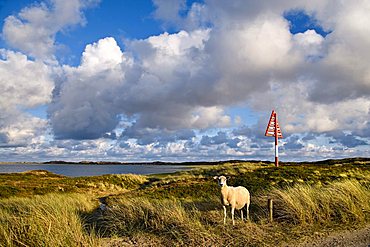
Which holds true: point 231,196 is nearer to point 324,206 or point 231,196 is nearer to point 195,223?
point 195,223

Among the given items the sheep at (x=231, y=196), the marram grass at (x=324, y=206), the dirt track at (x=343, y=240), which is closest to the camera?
the dirt track at (x=343, y=240)

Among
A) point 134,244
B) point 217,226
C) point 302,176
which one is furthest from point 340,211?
point 302,176

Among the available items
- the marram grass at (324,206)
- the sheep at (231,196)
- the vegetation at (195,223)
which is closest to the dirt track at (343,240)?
the vegetation at (195,223)

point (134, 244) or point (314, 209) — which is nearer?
point (134, 244)

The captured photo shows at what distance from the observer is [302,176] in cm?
2844

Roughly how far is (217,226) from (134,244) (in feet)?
8.97

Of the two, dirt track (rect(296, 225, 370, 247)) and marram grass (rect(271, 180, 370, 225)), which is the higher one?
marram grass (rect(271, 180, 370, 225))

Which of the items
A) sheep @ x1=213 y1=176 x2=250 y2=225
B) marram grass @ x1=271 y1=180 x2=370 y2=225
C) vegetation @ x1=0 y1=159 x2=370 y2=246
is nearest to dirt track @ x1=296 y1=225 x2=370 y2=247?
vegetation @ x1=0 y1=159 x2=370 y2=246

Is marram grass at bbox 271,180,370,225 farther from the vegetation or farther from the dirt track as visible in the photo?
the dirt track

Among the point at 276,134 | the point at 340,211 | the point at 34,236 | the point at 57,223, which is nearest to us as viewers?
the point at 34,236

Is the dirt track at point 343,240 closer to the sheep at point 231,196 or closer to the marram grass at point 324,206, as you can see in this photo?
the marram grass at point 324,206

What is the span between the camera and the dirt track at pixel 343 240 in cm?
933

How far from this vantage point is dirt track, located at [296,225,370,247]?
933cm

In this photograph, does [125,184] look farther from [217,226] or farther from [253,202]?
[217,226]
